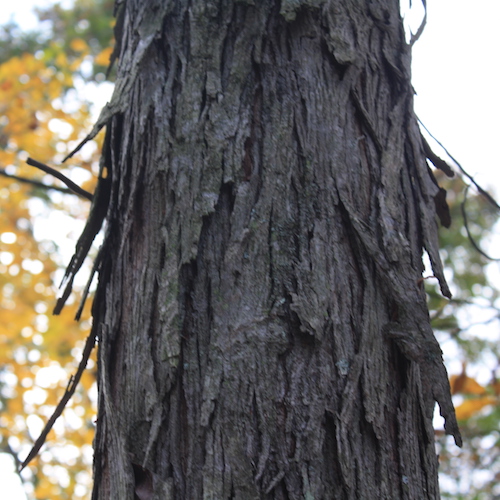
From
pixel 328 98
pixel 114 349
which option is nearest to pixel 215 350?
pixel 114 349

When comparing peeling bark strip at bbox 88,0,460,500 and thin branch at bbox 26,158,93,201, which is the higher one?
thin branch at bbox 26,158,93,201

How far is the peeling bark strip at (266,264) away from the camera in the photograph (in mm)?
840

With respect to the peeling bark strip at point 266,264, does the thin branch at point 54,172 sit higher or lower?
higher

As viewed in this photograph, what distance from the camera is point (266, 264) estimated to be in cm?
93

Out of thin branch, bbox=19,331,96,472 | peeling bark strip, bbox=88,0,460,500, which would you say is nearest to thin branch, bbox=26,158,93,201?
peeling bark strip, bbox=88,0,460,500

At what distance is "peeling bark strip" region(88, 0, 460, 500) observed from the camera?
84 cm

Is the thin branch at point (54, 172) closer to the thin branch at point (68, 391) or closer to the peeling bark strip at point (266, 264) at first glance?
the peeling bark strip at point (266, 264)

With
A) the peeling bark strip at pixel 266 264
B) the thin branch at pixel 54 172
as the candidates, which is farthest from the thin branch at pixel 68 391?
the thin branch at pixel 54 172

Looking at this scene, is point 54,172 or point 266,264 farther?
point 54,172

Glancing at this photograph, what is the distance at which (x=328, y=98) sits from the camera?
109 centimetres

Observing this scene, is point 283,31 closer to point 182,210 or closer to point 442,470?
point 182,210

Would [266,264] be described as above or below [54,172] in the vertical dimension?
below

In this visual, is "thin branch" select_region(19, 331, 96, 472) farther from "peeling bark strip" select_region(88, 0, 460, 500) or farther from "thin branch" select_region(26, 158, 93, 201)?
"thin branch" select_region(26, 158, 93, 201)

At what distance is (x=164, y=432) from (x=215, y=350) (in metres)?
0.17
